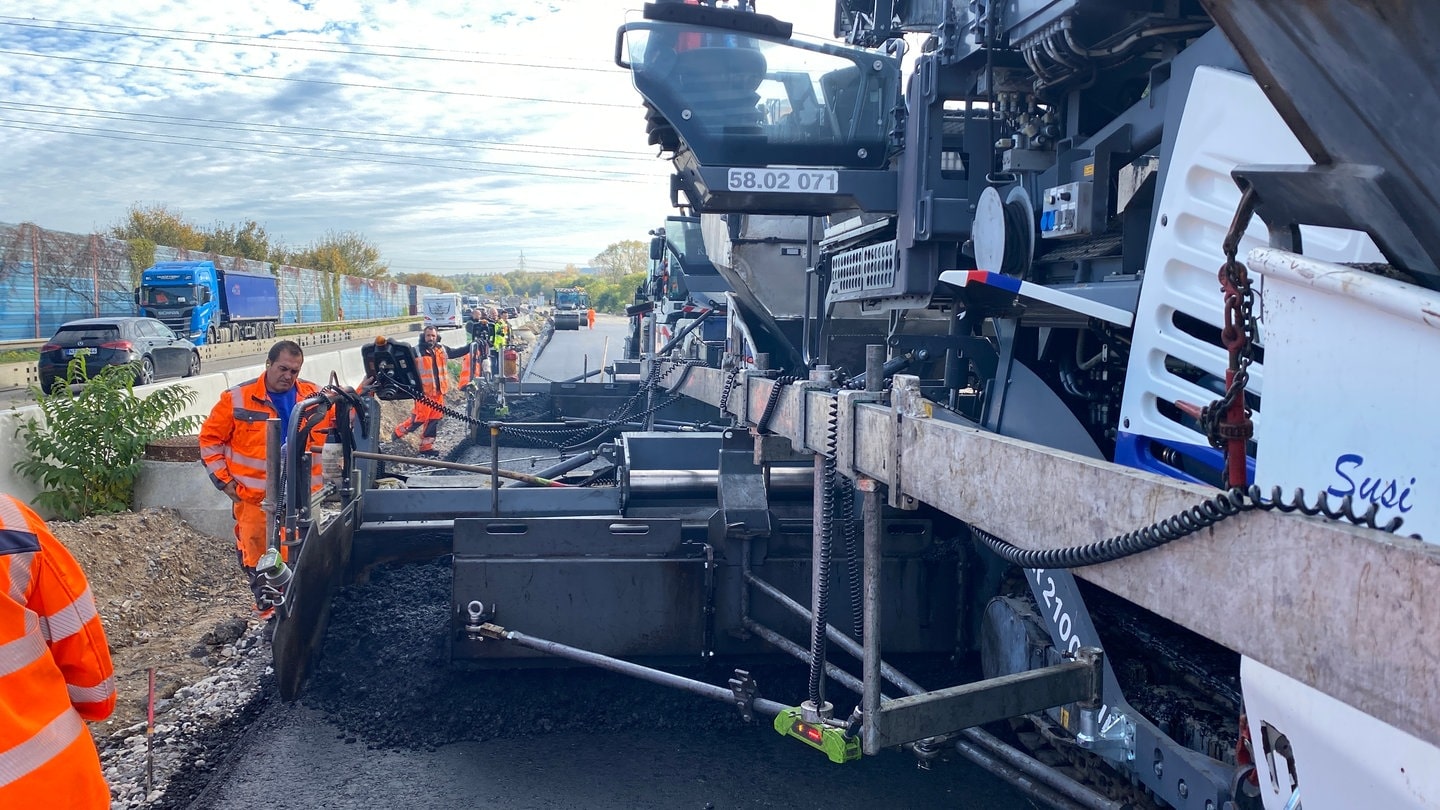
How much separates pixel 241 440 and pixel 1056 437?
4.44 metres

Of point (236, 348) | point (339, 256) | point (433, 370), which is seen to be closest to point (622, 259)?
point (339, 256)

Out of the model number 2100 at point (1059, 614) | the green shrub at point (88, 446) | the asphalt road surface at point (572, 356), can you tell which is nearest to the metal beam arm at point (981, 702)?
the model number 2100 at point (1059, 614)

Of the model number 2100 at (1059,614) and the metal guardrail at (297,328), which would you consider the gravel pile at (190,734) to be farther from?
the metal guardrail at (297,328)

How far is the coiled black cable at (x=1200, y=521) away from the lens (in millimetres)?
1282

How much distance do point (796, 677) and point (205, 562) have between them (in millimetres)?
4991

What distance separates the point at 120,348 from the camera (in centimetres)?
2153

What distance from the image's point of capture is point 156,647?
229 inches

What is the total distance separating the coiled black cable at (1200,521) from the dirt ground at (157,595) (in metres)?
4.50

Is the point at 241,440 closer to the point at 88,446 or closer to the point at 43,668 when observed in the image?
the point at 88,446

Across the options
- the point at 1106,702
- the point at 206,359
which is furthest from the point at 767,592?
the point at 206,359

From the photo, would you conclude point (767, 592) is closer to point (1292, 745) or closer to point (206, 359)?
point (1292, 745)

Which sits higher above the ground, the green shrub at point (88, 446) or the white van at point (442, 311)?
the green shrub at point (88, 446)

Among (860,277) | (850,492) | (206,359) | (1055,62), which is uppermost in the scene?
(1055,62)

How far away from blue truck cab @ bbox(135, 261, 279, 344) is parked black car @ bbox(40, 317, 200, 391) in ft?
29.4
